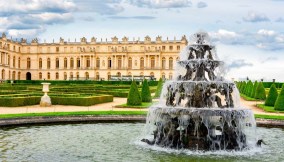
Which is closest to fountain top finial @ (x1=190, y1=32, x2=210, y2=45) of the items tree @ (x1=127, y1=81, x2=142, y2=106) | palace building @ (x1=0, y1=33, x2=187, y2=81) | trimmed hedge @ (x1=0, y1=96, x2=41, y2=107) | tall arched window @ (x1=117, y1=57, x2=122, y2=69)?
tree @ (x1=127, y1=81, x2=142, y2=106)

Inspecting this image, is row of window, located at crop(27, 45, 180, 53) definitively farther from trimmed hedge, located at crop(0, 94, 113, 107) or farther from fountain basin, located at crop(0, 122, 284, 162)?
fountain basin, located at crop(0, 122, 284, 162)

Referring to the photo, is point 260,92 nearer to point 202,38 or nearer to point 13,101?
point 13,101

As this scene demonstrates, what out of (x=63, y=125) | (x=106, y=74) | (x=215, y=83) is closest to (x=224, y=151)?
(x=215, y=83)

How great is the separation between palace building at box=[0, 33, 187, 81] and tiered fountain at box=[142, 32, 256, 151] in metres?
65.1

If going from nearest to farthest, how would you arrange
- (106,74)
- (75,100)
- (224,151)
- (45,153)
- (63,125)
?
(45,153) → (224,151) → (63,125) → (75,100) → (106,74)

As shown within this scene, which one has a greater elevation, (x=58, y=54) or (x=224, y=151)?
(x=58, y=54)

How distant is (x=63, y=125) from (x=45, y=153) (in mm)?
5134

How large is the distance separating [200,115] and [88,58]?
238 ft

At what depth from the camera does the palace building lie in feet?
255

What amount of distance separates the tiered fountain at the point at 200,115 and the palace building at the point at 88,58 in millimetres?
65136

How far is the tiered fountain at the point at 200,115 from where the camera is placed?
36.2 ft

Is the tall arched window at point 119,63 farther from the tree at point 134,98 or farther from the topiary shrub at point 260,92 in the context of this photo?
the tree at point 134,98

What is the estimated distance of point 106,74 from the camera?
3214 inches

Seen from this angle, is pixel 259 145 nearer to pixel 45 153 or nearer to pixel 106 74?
pixel 45 153
